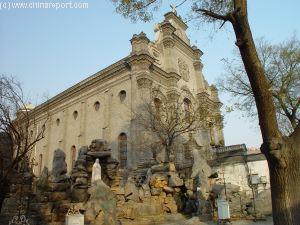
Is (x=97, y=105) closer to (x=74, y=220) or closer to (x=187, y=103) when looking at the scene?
(x=187, y=103)

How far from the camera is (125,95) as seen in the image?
29.1 meters

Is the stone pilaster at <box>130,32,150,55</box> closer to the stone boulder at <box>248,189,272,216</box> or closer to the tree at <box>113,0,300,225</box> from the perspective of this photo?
the stone boulder at <box>248,189,272,216</box>

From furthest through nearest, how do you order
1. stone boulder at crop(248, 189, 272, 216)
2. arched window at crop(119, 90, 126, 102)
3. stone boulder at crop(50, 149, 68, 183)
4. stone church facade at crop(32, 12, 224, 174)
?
arched window at crop(119, 90, 126, 102), stone church facade at crop(32, 12, 224, 174), stone boulder at crop(50, 149, 68, 183), stone boulder at crop(248, 189, 272, 216)

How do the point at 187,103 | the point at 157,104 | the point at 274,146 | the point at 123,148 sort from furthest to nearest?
the point at 187,103 → the point at 157,104 → the point at 123,148 → the point at 274,146

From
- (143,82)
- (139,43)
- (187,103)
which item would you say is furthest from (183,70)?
(143,82)

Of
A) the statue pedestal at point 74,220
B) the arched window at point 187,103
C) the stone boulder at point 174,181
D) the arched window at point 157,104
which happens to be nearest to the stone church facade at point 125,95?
the arched window at point 187,103

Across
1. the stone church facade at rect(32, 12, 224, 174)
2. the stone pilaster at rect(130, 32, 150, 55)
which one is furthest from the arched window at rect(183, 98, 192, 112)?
the stone pilaster at rect(130, 32, 150, 55)

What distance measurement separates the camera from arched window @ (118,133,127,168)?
27516 millimetres

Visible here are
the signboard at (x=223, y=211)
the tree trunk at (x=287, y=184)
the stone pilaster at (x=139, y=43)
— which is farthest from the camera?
the stone pilaster at (x=139, y=43)

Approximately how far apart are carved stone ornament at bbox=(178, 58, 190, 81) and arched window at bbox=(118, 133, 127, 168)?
10.7 m

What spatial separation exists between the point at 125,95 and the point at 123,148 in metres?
5.03

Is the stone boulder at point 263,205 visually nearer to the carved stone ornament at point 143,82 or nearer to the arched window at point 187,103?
the carved stone ornament at point 143,82

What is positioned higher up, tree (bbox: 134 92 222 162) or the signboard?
tree (bbox: 134 92 222 162)

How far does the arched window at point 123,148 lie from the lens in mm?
27516
